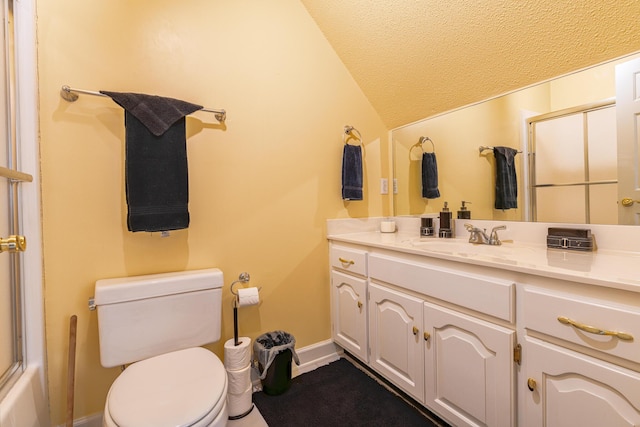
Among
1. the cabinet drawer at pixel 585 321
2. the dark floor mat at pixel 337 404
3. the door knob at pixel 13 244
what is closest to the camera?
the cabinet drawer at pixel 585 321

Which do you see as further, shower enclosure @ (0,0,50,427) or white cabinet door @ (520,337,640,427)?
shower enclosure @ (0,0,50,427)

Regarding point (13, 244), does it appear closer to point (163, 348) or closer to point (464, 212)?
point (163, 348)

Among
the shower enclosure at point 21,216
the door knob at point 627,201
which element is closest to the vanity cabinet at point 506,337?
the door knob at point 627,201

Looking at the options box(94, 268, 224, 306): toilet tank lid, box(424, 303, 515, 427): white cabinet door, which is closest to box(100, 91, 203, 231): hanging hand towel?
box(94, 268, 224, 306): toilet tank lid

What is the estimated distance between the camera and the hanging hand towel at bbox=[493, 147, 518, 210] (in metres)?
1.46

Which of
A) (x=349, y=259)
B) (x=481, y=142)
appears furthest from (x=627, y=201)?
(x=349, y=259)

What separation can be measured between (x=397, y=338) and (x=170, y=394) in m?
0.97

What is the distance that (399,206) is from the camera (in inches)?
82.7

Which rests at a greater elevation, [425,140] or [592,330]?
[425,140]

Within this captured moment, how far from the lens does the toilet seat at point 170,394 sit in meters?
0.83

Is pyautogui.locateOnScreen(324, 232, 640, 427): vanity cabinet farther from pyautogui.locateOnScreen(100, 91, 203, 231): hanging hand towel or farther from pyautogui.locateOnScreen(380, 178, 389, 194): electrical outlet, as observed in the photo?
pyautogui.locateOnScreen(100, 91, 203, 231): hanging hand towel

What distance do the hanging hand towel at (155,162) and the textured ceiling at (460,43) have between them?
3.62 feet

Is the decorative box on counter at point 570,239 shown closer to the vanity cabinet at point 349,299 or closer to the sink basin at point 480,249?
the sink basin at point 480,249

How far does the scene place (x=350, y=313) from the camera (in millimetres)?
1690
